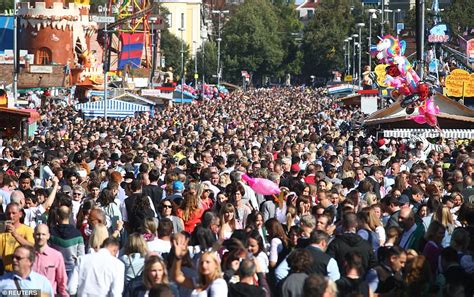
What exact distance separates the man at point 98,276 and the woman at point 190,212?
3.56 meters

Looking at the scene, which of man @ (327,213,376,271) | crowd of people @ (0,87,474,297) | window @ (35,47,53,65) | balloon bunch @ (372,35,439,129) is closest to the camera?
crowd of people @ (0,87,474,297)

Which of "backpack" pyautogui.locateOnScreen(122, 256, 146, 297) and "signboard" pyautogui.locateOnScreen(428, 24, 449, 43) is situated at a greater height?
"signboard" pyautogui.locateOnScreen(428, 24, 449, 43)

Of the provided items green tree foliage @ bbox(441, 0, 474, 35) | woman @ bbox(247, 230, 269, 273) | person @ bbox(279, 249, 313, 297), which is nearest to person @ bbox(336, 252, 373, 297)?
person @ bbox(279, 249, 313, 297)

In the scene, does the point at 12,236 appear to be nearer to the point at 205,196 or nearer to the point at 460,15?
the point at 205,196

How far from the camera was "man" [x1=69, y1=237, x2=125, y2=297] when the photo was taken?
36.3ft

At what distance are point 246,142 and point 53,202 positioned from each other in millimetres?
15954

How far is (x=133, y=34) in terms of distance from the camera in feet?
234

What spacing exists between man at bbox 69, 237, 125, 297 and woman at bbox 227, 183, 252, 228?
3.98 m

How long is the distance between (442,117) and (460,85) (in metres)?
6.29

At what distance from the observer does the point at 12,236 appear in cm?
1216

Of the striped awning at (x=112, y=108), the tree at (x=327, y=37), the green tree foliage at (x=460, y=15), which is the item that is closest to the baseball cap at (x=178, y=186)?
the striped awning at (x=112, y=108)

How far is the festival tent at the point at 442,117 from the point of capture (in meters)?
33.6

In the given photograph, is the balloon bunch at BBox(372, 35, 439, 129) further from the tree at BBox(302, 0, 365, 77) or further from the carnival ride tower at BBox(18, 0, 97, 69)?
the tree at BBox(302, 0, 365, 77)

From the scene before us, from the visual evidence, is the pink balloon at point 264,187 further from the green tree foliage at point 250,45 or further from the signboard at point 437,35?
the green tree foliage at point 250,45
